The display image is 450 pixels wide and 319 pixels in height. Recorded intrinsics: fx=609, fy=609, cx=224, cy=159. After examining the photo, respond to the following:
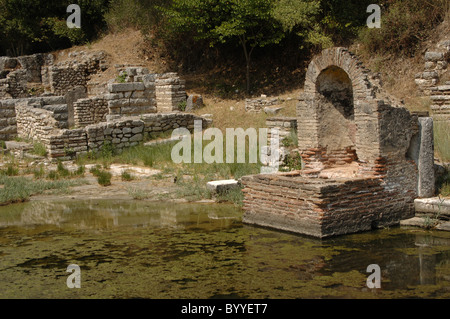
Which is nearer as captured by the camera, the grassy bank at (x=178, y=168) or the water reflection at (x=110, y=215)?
the water reflection at (x=110, y=215)

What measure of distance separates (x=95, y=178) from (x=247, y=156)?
3906 millimetres

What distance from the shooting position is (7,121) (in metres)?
20.3

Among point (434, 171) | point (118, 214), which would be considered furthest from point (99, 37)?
point (434, 171)

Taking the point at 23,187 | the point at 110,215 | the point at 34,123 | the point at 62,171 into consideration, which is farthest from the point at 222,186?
the point at 34,123

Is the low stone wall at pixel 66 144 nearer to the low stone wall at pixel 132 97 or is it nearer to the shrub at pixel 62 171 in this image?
the shrub at pixel 62 171

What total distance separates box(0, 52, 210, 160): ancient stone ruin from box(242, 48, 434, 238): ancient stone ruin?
795cm

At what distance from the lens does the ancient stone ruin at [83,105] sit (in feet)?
58.7

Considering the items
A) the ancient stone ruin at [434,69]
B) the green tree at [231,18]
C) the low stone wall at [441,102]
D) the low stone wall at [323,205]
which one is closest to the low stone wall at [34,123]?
the green tree at [231,18]

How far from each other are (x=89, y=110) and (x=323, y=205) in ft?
50.0

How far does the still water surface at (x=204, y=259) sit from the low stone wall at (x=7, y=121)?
29.5 ft

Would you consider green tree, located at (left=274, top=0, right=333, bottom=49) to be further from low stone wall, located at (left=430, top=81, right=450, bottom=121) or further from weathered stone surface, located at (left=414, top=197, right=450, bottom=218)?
weathered stone surface, located at (left=414, top=197, right=450, bottom=218)

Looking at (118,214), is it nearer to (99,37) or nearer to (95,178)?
(95,178)

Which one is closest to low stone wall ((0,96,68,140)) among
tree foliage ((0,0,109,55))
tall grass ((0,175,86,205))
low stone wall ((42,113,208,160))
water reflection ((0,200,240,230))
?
low stone wall ((42,113,208,160))

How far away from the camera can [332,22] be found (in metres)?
24.6
